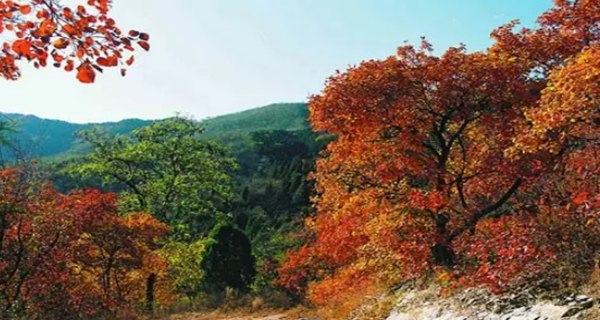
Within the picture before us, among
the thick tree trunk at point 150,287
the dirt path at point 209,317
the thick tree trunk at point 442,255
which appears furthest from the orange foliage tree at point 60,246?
the thick tree trunk at point 442,255

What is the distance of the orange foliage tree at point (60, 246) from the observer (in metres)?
11.2

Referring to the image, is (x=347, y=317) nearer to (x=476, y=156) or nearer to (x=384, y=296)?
(x=384, y=296)

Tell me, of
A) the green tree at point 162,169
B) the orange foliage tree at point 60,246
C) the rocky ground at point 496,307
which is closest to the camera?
the rocky ground at point 496,307

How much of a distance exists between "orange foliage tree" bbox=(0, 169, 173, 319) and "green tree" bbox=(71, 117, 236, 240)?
18.0ft

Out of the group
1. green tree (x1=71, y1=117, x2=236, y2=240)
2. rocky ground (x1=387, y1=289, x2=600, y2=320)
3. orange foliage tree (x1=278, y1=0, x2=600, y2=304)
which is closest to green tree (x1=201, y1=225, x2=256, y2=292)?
green tree (x1=71, y1=117, x2=236, y2=240)

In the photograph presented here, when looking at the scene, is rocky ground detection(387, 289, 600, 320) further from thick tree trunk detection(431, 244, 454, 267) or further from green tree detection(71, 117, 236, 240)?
green tree detection(71, 117, 236, 240)

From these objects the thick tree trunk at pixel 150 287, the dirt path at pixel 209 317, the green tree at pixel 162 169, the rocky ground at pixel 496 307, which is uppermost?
the green tree at pixel 162 169

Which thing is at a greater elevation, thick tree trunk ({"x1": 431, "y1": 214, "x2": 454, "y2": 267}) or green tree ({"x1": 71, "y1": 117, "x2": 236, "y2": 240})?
green tree ({"x1": 71, "y1": 117, "x2": 236, "y2": 240})

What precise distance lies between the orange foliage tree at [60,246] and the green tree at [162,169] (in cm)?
549

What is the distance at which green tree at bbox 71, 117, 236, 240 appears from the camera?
23844 mm

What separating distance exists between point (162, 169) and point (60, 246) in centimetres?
1287

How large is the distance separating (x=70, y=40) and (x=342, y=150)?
8.30m

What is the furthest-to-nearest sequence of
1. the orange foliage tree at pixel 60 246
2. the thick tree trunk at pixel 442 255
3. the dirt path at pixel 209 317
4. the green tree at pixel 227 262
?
the green tree at pixel 227 262 → the dirt path at pixel 209 317 → the orange foliage tree at pixel 60 246 → the thick tree trunk at pixel 442 255

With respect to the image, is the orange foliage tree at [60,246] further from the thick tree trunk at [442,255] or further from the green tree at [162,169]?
the thick tree trunk at [442,255]
